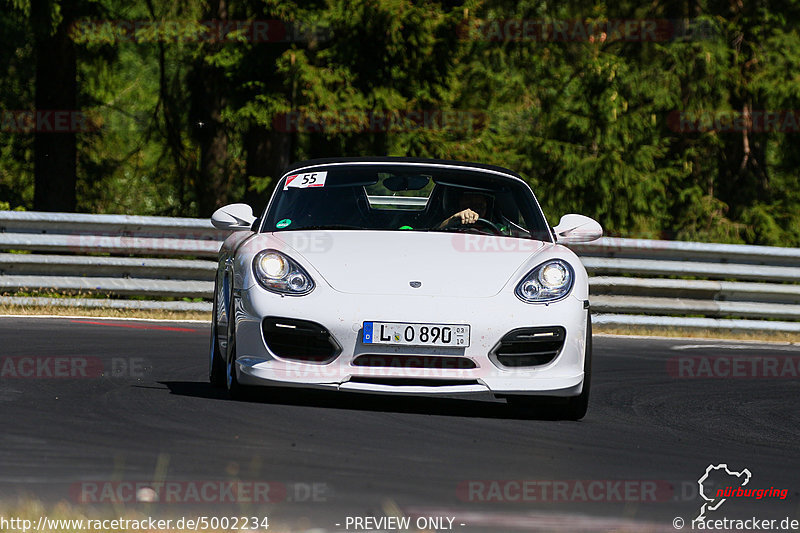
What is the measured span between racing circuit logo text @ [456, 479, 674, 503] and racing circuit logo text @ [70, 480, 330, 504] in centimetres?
57

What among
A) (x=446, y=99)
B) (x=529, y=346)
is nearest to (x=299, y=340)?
(x=529, y=346)

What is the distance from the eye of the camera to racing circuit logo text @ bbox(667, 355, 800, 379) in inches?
411

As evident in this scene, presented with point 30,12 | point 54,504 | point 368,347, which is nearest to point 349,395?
point 368,347

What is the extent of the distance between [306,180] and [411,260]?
1278mm

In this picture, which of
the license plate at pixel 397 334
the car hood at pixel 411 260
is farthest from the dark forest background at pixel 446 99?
Result: the license plate at pixel 397 334

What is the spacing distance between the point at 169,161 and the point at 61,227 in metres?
12.6

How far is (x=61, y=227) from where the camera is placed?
13.7 metres

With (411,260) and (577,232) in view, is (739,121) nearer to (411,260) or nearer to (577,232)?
(577,232)

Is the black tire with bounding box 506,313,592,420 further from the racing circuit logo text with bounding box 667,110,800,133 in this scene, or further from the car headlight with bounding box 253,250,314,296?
the racing circuit logo text with bounding box 667,110,800,133

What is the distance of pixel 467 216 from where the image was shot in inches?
314

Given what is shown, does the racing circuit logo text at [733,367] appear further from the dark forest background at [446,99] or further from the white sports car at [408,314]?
the dark forest background at [446,99]

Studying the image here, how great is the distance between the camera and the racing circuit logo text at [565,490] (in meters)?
4.95

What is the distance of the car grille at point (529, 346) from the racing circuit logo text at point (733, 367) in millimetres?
3366

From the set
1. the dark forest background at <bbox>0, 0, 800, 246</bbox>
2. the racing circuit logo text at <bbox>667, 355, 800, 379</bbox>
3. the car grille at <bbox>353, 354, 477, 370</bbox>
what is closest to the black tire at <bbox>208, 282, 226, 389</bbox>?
the car grille at <bbox>353, 354, 477, 370</bbox>
